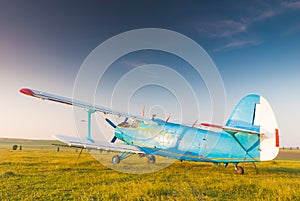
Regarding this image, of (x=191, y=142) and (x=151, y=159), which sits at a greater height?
(x=191, y=142)

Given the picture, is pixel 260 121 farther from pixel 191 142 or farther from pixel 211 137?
pixel 191 142

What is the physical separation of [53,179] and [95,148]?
16.5 feet

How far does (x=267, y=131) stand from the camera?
1130 centimetres

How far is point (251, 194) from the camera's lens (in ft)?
22.7

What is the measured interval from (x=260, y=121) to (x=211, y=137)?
9.08ft

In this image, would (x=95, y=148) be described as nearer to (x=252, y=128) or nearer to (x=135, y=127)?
(x=135, y=127)

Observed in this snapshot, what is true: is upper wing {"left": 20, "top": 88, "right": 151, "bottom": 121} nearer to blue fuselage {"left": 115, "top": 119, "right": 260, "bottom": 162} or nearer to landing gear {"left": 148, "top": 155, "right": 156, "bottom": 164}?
blue fuselage {"left": 115, "top": 119, "right": 260, "bottom": 162}

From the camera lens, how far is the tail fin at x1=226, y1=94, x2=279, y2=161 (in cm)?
1107

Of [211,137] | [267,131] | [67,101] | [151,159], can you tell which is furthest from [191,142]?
[67,101]

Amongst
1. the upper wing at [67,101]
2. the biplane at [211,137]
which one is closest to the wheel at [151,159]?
the biplane at [211,137]

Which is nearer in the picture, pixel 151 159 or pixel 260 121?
pixel 260 121

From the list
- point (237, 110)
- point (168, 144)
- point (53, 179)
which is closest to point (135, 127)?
point (168, 144)

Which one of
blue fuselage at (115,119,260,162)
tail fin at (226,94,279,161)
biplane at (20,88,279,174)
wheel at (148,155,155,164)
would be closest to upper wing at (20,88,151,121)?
biplane at (20,88,279,174)

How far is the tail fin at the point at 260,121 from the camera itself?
36.3ft
